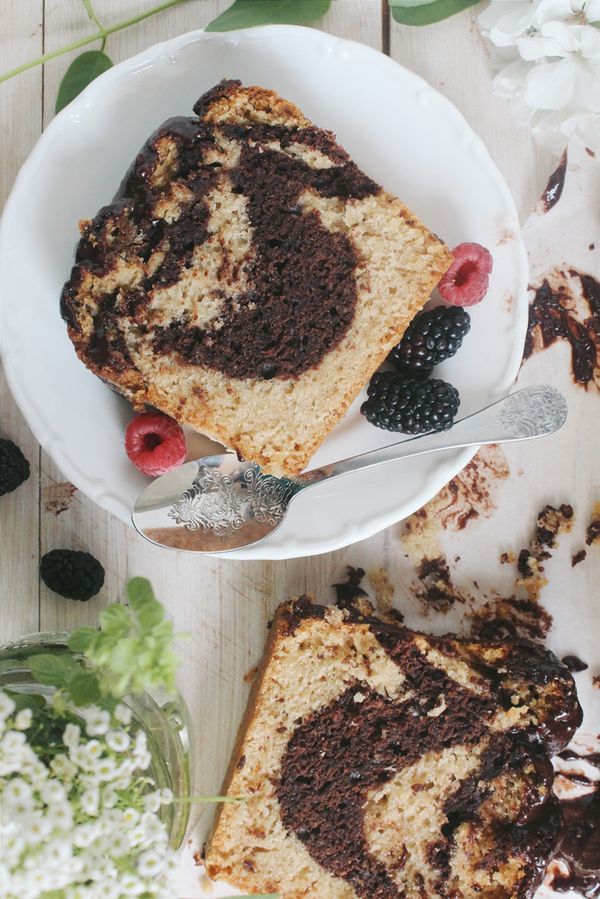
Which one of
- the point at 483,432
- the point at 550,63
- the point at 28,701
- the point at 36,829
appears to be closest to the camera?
the point at 36,829

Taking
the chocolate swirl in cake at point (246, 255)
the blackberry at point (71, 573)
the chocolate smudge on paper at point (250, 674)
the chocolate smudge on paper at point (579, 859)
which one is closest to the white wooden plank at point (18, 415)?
the blackberry at point (71, 573)

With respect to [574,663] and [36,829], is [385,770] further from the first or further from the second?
[36,829]

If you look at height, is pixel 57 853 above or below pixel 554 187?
below

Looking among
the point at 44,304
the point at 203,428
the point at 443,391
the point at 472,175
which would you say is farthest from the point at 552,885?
the point at 44,304

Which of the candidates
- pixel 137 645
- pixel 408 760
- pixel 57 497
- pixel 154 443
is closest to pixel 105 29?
pixel 154 443

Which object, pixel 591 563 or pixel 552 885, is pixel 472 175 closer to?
pixel 591 563
